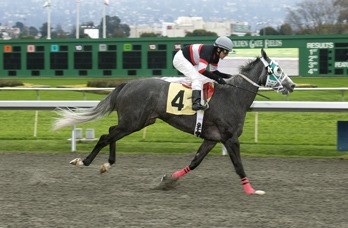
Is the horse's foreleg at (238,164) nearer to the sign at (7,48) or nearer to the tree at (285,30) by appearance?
the sign at (7,48)

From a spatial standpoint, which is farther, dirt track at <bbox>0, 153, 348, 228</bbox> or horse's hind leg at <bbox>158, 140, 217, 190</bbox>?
horse's hind leg at <bbox>158, 140, 217, 190</bbox>

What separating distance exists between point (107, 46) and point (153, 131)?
1525 cm

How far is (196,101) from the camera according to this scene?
294 inches

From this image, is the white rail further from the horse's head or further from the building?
the building

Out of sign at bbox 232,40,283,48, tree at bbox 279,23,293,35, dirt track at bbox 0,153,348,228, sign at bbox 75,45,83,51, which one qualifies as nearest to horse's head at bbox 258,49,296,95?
dirt track at bbox 0,153,348,228

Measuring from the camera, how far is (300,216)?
598 centimetres

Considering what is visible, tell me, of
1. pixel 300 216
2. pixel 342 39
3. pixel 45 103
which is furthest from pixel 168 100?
pixel 342 39

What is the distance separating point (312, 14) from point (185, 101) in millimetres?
60282

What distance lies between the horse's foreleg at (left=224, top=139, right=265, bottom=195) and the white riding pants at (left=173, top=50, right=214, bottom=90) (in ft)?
Result: 2.26

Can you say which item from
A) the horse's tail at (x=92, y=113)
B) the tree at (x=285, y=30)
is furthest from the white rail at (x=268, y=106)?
the tree at (x=285, y=30)

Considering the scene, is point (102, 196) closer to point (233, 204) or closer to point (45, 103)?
point (233, 204)

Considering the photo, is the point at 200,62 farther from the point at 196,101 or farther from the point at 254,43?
the point at 254,43

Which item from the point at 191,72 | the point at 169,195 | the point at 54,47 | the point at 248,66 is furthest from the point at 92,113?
the point at 54,47

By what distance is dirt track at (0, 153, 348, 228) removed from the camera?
19.0 feet
